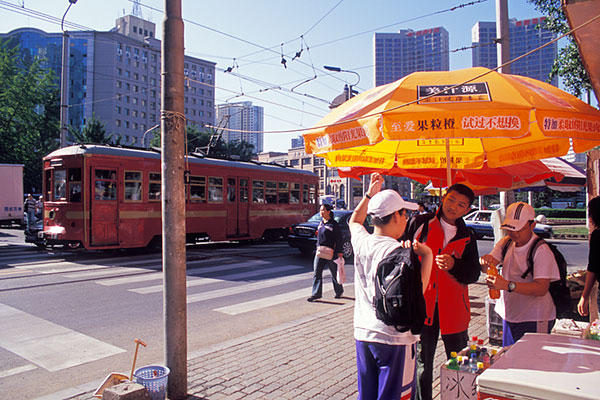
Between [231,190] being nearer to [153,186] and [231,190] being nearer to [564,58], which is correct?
[153,186]

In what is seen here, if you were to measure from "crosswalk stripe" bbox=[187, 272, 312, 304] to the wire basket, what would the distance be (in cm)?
422

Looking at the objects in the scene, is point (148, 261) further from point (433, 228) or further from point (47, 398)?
point (433, 228)

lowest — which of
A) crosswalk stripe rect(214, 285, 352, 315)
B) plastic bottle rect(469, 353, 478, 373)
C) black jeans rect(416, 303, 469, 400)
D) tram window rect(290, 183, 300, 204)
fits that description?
crosswalk stripe rect(214, 285, 352, 315)

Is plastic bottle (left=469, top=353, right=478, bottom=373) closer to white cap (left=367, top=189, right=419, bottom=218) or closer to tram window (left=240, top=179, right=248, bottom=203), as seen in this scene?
white cap (left=367, top=189, right=419, bottom=218)

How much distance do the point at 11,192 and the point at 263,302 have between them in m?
23.1

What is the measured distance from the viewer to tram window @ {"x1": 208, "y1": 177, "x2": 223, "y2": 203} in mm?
16062

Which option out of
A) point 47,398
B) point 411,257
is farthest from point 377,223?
point 47,398

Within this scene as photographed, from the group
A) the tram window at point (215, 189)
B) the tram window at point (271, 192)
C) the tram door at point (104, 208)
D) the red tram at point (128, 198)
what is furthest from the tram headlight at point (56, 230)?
the tram window at point (271, 192)

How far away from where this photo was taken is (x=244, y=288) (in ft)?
30.6

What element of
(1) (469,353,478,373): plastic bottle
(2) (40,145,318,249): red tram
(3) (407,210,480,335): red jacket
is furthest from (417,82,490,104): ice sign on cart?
(2) (40,145,318,249): red tram

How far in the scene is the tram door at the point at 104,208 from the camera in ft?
41.9

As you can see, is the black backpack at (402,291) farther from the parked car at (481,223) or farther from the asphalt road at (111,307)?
the parked car at (481,223)

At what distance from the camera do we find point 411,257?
2434mm

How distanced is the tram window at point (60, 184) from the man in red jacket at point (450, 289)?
12.7 metres
